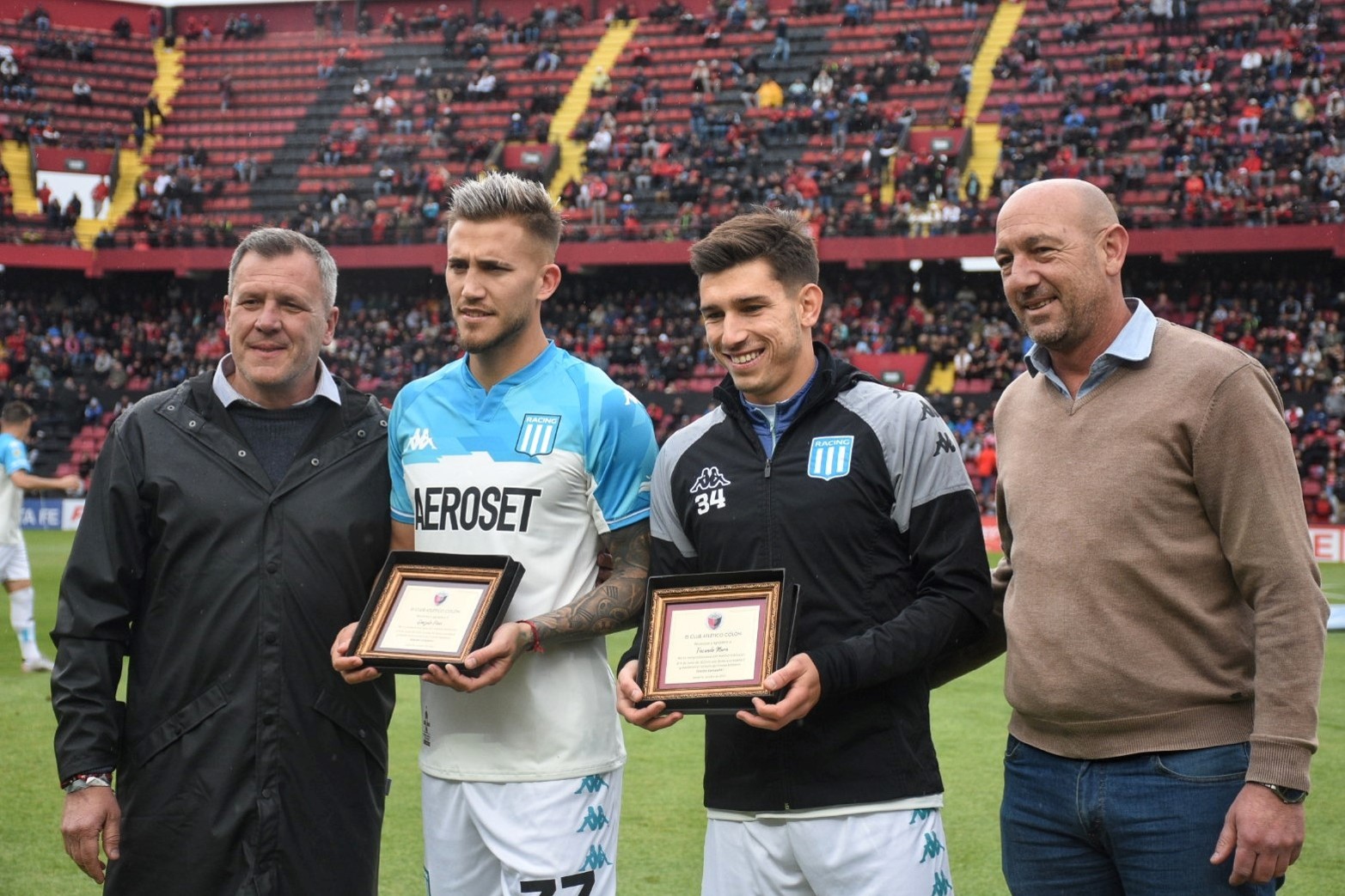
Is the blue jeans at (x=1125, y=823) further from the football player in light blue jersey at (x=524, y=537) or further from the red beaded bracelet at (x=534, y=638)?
the red beaded bracelet at (x=534, y=638)

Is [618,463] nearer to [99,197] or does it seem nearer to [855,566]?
[855,566]

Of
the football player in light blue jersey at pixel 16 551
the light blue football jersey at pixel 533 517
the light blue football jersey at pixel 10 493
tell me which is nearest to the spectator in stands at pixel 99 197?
the football player in light blue jersey at pixel 16 551

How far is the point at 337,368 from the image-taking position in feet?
114

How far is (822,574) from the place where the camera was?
3.36m

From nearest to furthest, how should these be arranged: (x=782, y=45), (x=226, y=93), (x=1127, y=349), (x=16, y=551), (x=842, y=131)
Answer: (x=1127, y=349)
(x=16, y=551)
(x=842, y=131)
(x=782, y=45)
(x=226, y=93)

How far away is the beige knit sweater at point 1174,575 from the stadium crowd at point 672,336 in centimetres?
2152

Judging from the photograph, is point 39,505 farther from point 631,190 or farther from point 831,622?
point 831,622

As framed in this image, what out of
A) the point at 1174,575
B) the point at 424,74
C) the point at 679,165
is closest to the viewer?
the point at 1174,575

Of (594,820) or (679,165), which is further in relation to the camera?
(679,165)

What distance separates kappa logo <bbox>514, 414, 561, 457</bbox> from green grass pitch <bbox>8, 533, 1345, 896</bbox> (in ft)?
3.74

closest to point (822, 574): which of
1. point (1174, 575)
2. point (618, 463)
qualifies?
point (618, 463)

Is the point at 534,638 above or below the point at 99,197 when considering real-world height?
below

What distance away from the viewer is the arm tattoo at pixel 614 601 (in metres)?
3.53

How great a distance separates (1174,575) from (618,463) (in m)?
1.42
